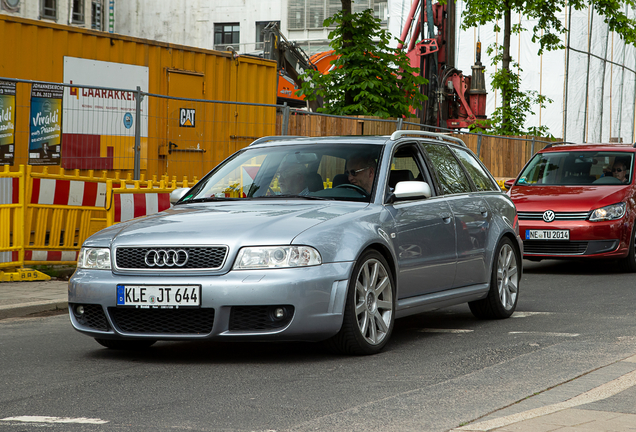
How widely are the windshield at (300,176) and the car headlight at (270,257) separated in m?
1.04

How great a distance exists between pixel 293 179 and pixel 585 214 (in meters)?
6.15

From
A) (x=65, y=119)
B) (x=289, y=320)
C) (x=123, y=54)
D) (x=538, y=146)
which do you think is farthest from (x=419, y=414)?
(x=538, y=146)

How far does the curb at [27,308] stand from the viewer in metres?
8.27

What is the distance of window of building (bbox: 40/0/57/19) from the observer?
5428cm

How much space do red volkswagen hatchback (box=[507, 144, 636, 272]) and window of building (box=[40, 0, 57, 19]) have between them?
47.2 metres

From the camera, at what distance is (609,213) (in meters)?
11.7

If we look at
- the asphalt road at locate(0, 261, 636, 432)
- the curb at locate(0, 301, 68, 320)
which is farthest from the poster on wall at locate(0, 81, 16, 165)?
the asphalt road at locate(0, 261, 636, 432)

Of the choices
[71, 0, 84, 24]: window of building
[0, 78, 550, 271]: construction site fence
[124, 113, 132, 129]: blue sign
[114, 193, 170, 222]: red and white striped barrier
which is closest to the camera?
[0, 78, 550, 271]: construction site fence

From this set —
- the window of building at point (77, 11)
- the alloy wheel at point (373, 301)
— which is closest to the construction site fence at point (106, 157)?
the alloy wheel at point (373, 301)

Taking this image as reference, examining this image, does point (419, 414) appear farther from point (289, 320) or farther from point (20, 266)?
point (20, 266)

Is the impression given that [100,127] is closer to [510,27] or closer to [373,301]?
[373,301]

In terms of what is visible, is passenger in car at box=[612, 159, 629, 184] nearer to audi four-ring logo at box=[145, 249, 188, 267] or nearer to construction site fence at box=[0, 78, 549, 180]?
construction site fence at box=[0, 78, 549, 180]

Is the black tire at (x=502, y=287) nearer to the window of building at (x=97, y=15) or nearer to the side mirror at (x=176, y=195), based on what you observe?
the side mirror at (x=176, y=195)

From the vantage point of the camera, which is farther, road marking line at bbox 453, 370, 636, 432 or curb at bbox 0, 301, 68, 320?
curb at bbox 0, 301, 68, 320
